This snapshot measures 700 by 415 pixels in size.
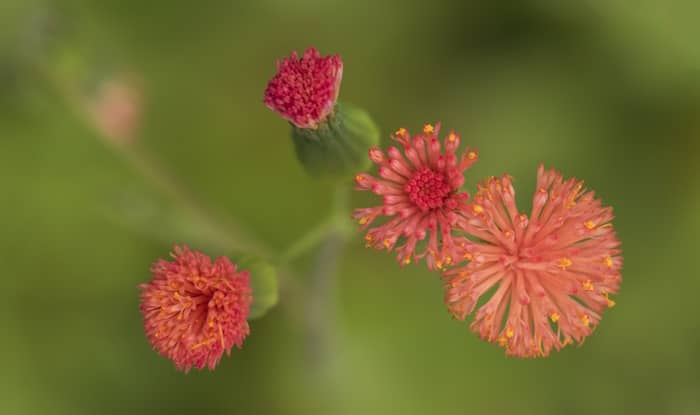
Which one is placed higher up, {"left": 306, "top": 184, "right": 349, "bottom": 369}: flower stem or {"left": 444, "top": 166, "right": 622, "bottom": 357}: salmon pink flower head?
Result: {"left": 306, "top": 184, "right": 349, "bottom": 369}: flower stem

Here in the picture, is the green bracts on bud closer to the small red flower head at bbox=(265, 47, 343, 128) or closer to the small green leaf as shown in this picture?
the small red flower head at bbox=(265, 47, 343, 128)

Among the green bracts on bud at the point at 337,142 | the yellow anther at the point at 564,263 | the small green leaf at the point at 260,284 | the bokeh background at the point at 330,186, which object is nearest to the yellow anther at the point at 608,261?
the yellow anther at the point at 564,263

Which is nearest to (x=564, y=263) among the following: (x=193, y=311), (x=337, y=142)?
(x=337, y=142)

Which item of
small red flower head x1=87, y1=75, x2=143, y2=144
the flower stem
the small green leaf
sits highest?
small red flower head x1=87, y1=75, x2=143, y2=144

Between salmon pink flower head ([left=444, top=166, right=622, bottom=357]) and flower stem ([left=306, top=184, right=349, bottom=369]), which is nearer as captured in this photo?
salmon pink flower head ([left=444, top=166, right=622, bottom=357])

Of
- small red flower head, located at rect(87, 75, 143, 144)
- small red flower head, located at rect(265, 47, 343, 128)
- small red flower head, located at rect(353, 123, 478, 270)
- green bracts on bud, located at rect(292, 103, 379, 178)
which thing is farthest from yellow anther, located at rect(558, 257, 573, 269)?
small red flower head, located at rect(87, 75, 143, 144)

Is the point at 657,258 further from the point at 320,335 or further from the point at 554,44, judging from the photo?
the point at 320,335
